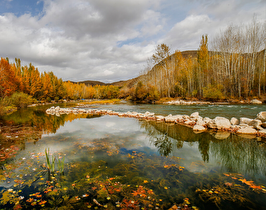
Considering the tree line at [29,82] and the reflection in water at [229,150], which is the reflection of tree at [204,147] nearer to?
the reflection in water at [229,150]

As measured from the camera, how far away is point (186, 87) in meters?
45.5

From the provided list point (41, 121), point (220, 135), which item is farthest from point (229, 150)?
point (41, 121)

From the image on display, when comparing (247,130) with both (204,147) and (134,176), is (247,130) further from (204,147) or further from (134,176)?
(134,176)

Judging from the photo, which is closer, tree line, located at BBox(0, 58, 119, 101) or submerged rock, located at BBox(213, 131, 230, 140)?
submerged rock, located at BBox(213, 131, 230, 140)

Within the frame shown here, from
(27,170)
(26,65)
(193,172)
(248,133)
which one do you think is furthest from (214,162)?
(26,65)

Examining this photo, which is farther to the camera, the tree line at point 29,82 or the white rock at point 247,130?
the tree line at point 29,82

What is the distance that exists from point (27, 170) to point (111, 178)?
9.70 ft

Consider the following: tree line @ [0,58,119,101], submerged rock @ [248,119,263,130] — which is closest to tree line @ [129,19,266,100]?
submerged rock @ [248,119,263,130]

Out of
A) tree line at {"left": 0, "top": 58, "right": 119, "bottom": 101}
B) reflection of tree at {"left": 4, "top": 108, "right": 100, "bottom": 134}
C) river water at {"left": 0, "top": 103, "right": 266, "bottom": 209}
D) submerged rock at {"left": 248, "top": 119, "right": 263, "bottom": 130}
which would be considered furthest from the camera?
tree line at {"left": 0, "top": 58, "right": 119, "bottom": 101}

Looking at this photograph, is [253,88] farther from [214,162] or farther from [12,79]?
[12,79]

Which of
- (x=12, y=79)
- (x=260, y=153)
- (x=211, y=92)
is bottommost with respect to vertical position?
(x=260, y=153)

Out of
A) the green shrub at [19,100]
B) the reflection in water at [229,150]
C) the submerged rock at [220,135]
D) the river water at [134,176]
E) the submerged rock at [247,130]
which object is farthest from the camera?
the green shrub at [19,100]

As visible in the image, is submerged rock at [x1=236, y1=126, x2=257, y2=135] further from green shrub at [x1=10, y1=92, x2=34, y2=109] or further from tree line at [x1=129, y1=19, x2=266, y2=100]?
green shrub at [x1=10, y1=92, x2=34, y2=109]

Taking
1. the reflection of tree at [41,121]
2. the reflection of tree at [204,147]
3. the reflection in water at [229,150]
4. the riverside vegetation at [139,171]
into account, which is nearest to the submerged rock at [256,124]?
the riverside vegetation at [139,171]
